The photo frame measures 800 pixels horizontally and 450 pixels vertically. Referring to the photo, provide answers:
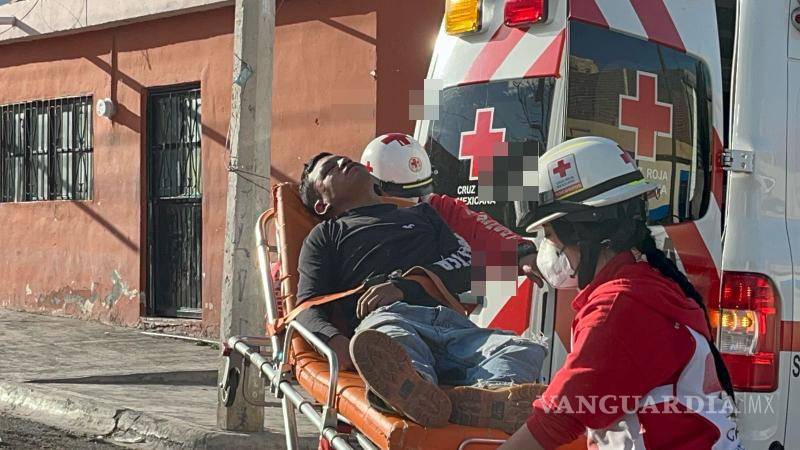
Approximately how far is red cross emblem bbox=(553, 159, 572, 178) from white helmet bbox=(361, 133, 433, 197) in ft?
9.14

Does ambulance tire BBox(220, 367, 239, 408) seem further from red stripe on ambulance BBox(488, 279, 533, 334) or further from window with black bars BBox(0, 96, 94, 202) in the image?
window with black bars BBox(0, 96, 94, 202)

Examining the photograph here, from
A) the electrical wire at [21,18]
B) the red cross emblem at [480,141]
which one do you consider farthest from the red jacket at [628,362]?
the electrical wire at [21,18]

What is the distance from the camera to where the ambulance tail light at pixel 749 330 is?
469cm

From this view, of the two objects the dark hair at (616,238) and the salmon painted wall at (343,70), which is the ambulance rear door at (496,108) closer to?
the dark hair at (616,238)

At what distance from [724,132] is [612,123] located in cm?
51

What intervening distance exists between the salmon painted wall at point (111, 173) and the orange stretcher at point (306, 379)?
6.04m

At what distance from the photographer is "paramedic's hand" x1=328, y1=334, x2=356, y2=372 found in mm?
4715

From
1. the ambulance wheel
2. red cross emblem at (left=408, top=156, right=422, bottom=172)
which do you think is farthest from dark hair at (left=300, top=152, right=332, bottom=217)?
the ambulance wheel

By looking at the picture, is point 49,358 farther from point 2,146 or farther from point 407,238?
point 407,238

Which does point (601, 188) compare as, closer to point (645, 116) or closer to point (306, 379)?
point (306, 379)

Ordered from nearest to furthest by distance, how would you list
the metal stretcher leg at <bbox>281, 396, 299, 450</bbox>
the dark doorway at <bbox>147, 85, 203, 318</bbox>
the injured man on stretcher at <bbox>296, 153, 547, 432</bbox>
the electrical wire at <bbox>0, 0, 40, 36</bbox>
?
the injured man on stretcher at <bbox>296, 153, 547, 432</bbox>
the metal stretcher leg at <bbox>281, 396, 299, 450</bbox>
the dark doorway at <bbox>147, 85, 203, 318</bbox>
the electrical wire at <bbox>0, 0, 40, 36</bbox>

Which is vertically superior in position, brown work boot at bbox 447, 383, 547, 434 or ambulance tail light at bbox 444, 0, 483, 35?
ambulance tail light at bbox 444, 0, 483, 35

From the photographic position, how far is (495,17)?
5.46 metres

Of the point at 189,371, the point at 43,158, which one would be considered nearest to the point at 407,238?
the point at 189,371
